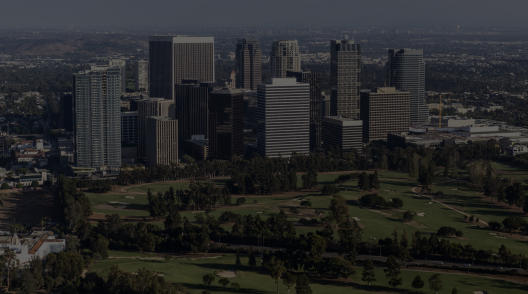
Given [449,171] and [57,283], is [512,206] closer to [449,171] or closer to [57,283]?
[449,171]

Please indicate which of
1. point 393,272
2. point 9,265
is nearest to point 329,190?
point 393,272

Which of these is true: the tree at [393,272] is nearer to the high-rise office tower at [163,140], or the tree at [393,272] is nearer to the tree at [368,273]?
the tree at [368,273]

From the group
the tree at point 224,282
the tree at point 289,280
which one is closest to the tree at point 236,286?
the tree at point 224,282

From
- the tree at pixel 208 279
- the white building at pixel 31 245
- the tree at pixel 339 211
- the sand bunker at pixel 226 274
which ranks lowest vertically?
the sand bunker at pixel 226 274

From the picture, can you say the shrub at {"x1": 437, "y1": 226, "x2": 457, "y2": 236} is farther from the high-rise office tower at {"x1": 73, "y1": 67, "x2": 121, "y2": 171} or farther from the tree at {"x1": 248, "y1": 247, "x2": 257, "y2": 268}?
the high-rise office tower at {"x1": 73, "y1": 67, "x2": 121, "y2": 171}

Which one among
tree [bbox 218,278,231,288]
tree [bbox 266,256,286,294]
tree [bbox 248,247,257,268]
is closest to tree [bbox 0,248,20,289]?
tree [bbox 218,278,231,288]

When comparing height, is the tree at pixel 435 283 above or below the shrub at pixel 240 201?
below
